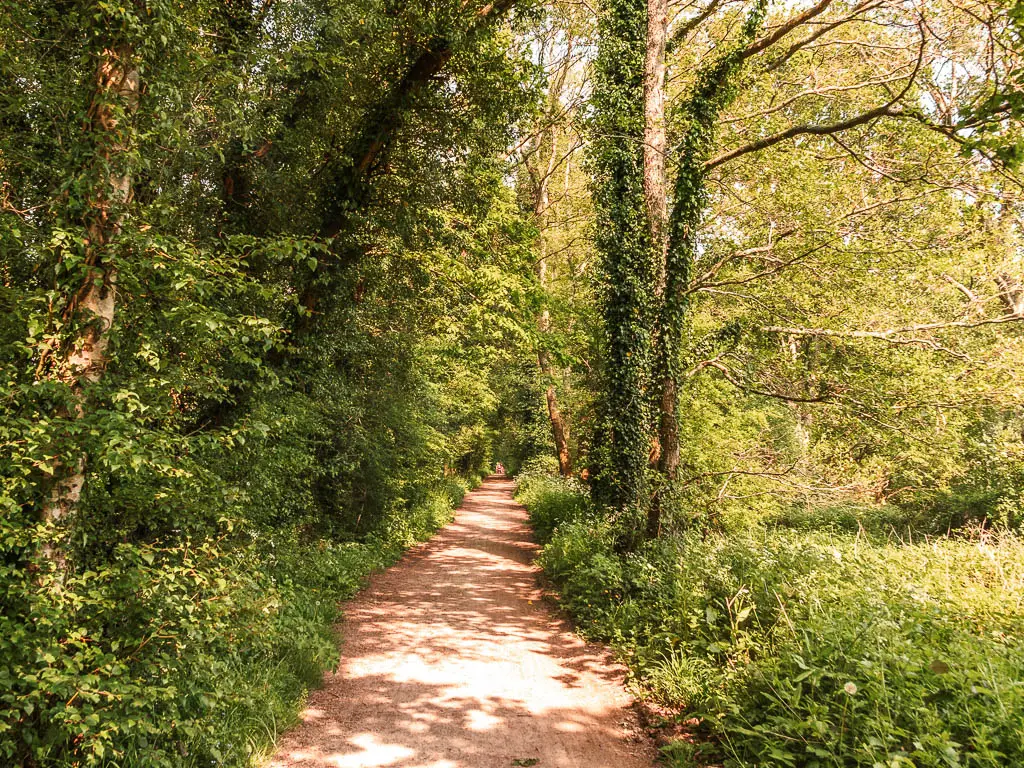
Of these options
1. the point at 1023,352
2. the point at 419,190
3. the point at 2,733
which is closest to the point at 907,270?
the point at 1023,352

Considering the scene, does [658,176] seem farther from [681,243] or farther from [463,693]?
[463,693]

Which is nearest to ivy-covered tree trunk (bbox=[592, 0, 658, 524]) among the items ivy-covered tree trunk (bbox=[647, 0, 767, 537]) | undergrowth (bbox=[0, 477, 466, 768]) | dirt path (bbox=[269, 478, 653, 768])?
ivy-covered tree trunk (bbox=[647, 0, 767, 537])

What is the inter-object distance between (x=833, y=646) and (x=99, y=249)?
18.5 feet

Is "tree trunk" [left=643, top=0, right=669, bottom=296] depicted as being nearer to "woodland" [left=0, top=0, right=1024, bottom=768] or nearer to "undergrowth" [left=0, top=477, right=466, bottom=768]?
"woodland" [left=0, top=0, right=1024, bottom=768]

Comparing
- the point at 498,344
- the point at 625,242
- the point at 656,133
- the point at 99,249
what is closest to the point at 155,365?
the point at 99,249

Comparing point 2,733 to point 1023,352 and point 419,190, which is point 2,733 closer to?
point 419,190

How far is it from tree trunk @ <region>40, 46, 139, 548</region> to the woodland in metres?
0.02

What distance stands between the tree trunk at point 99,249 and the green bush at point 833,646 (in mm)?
4691

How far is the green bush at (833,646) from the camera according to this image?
3.09 metres

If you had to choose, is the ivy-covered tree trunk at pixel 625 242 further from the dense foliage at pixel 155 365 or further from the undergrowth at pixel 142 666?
the undergrowth at pixel 142 666

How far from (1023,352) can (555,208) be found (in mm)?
14076

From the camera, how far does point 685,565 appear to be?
6.48m

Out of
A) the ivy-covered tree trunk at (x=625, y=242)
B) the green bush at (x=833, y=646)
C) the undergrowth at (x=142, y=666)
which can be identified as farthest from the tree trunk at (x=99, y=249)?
the ivy-covered tree trunk at (x=625, y=242)

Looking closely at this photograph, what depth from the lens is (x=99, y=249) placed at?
3.37 m
